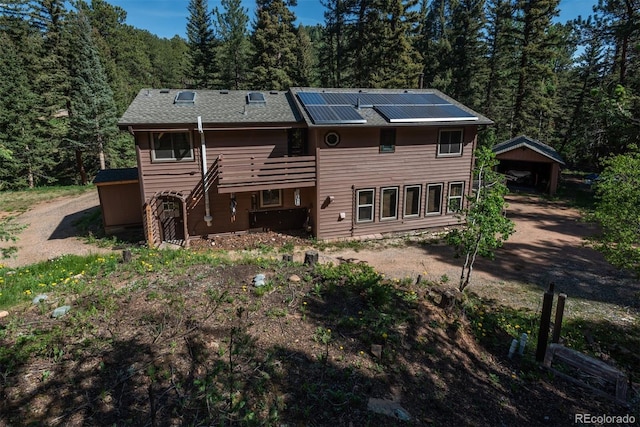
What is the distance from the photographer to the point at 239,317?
685 cm

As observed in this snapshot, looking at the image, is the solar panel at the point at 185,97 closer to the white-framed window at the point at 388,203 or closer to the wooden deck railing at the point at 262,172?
the wooden deck railing at the point at 262,172

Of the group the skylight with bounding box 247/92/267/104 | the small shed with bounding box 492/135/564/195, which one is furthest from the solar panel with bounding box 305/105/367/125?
the small shed with bounding box 492/135/564/195

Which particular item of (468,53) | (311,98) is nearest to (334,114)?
(311,98)

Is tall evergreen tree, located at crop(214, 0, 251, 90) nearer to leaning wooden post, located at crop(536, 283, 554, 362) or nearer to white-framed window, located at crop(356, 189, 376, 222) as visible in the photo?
white-framed window, located at crop(356, 189, 376, 222)

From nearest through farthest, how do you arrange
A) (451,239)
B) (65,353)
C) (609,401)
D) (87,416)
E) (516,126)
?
(87,416)
(65,353)
(609,401)
(451,239)
(516,126)

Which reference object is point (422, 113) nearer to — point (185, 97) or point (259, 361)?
point (185, 97)

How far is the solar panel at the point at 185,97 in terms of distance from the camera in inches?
596

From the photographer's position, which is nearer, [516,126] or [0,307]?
[0,307]

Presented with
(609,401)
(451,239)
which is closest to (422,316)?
(451,239)

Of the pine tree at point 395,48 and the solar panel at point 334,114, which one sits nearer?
the solar panel at point 334,114

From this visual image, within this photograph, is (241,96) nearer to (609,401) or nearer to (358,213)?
(358,213)

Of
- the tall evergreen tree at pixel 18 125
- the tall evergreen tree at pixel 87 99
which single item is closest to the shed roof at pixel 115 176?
the tall evergreen tree at pixel 87 99

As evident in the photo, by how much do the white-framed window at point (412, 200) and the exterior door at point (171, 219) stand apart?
9.97m

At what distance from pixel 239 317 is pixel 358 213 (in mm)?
9995
